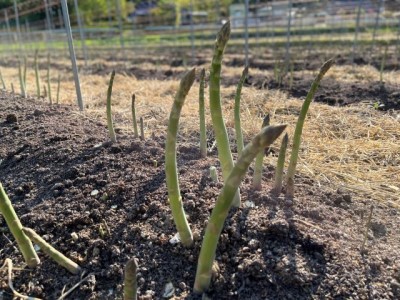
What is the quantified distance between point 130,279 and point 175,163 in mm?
467

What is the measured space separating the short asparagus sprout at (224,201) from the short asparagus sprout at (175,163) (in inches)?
8.6

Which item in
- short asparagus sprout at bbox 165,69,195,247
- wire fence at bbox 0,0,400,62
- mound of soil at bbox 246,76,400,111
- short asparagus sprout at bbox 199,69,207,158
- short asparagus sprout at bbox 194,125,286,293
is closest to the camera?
short asparagus sprout at bbox 194,125,286,293

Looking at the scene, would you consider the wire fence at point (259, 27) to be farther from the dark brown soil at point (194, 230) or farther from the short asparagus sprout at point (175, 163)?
the short asparagus sprout at point (175, 163)

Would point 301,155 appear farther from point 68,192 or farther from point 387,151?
point 68,192

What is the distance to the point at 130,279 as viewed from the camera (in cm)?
118

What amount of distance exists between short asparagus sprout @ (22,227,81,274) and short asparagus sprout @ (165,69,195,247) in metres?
0.46

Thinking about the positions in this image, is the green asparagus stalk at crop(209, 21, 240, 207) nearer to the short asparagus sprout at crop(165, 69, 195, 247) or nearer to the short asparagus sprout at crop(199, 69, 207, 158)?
the short asparagus sprout at crop(165, 69, 195, 247)

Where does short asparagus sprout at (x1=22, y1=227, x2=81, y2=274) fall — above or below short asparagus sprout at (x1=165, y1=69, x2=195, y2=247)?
below

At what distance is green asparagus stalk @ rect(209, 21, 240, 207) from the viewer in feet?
4.86

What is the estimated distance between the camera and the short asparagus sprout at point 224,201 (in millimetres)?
1053

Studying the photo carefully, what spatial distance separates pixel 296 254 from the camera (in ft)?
5.07

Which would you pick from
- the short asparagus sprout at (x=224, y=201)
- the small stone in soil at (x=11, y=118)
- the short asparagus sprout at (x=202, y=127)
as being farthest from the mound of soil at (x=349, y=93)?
the short asparagus sprout at (x=224, y=201)

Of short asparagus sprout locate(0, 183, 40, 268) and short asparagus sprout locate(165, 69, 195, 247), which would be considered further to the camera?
short asparagus sprout locate(0, 183, 40, 268)

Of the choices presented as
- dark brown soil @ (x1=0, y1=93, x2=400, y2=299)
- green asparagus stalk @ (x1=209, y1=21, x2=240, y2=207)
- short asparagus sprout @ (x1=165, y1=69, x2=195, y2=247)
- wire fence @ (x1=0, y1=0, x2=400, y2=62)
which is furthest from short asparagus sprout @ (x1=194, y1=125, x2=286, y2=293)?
wire fence @ (x1=0, y1=0, x2=400, y2=62)
